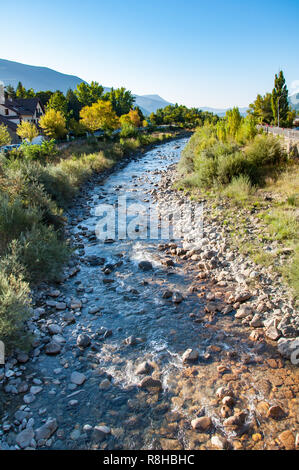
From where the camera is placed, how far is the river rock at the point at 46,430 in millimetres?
3944

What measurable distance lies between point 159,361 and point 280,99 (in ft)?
180

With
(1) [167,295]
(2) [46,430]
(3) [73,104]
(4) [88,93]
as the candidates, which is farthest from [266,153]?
(4) [88,93]

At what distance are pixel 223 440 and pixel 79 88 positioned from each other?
239 ft

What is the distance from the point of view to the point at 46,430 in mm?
4012

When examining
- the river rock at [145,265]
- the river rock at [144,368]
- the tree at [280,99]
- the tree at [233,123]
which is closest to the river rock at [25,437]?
the river rock at [144,368]

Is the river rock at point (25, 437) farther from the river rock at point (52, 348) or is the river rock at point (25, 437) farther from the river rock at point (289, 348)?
the river rock at point (289, 348)

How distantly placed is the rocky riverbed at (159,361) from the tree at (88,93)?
213 feet

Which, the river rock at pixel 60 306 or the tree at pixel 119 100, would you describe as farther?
the tree at pixel 119 100

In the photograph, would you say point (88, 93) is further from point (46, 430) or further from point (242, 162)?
point (46, 430)

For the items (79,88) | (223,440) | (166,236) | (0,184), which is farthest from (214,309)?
(79,88)

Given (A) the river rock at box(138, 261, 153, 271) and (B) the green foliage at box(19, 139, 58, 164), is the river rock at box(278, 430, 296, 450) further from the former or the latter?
(B) the green foliage at box(19, 139, 58, 164)

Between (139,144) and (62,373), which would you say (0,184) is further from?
(139,144)
